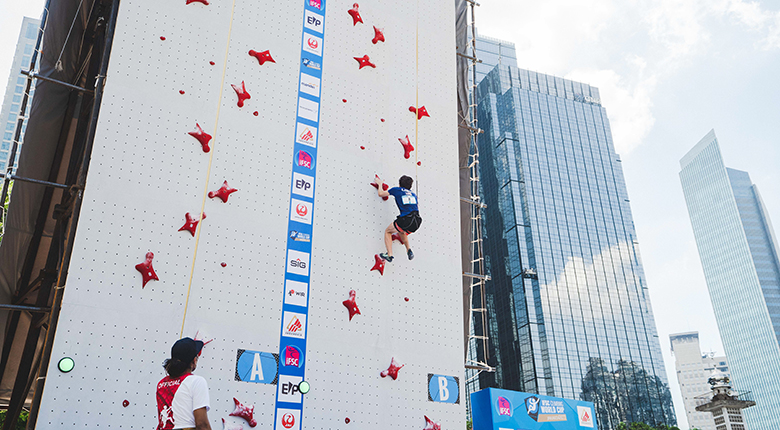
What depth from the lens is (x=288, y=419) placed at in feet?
16.1

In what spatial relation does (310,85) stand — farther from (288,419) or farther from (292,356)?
(288,419)

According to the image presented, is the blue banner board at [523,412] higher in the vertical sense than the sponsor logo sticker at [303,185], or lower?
lower

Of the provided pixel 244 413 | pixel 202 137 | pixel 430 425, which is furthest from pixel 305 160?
pixel 430 425

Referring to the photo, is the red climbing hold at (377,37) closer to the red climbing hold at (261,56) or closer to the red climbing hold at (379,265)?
the red climbing hold at (261,56)

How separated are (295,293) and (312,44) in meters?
2.95

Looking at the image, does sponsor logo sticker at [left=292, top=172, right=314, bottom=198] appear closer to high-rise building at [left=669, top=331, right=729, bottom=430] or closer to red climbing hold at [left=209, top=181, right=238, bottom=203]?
red climbing hold at [left=209, top=181, right=238, bottom=203]

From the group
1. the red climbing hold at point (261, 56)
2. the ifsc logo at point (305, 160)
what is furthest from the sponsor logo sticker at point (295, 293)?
the red climbing hold at point (261, 56)

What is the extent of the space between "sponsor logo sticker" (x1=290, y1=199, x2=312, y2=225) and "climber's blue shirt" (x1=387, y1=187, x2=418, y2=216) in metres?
0.92

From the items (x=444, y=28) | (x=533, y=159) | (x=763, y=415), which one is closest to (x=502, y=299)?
(x=533, y=159)

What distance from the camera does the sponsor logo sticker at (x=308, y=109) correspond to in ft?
20.1

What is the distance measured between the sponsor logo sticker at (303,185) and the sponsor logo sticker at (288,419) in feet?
6.96

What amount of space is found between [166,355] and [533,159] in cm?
5998

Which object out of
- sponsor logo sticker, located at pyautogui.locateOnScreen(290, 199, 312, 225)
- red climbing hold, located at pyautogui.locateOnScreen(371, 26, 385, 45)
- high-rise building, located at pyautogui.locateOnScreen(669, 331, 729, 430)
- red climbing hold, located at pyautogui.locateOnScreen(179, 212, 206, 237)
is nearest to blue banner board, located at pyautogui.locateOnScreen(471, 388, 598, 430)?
sponsor logo sticker, located at pyautogui.locateOnScreen(290, 199, 312, 225)

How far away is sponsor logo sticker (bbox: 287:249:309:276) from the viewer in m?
5.45
